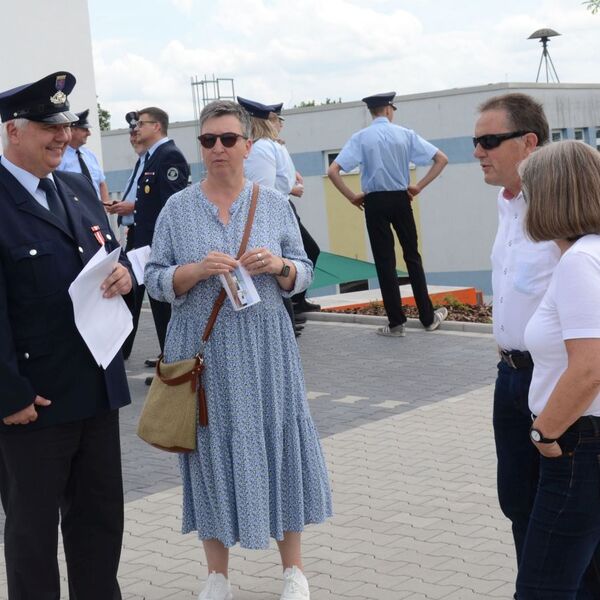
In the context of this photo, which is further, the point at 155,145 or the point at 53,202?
the point at 155,145

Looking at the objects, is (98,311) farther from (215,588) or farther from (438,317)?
(438,317)

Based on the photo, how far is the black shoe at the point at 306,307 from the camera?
42.2 ft

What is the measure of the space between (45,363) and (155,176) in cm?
536

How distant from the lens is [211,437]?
500 cm

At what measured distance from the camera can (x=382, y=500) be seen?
6664mm

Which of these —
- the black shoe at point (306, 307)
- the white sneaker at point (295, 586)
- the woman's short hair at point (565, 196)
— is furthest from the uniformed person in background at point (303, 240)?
the woman's short hair at point (565, 196)

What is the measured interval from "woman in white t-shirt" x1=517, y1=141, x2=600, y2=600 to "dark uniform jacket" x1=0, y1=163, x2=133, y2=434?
5.36 feet

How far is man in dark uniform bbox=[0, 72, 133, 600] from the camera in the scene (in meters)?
4.24

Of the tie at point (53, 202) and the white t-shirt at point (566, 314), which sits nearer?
the white t-shirt at point (566, 314)

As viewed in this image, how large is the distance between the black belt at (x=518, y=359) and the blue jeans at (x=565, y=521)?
727 mm

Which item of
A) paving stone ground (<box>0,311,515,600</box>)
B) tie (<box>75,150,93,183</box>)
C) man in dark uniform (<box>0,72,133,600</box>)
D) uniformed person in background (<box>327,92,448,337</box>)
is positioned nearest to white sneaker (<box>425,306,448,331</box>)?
uniformed person in background (<box>327,92,448,337</box>)

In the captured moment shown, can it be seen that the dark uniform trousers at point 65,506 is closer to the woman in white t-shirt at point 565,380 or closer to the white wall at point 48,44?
the woman in white t-shirt at point 565,380

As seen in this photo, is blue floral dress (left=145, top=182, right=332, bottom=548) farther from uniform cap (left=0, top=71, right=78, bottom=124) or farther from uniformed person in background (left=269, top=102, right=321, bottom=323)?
uniformed person in background (left=269, top=102, right=321, bottom=323)

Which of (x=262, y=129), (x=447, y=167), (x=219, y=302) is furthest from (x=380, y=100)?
(x=447, y=167)
